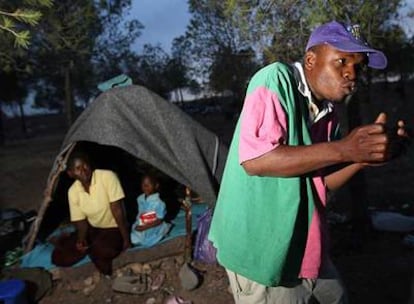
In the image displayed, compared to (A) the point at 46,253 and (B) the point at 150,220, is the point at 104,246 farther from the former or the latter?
(A) the point at 46,253

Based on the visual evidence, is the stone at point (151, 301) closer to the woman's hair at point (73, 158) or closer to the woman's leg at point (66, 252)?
the woman's leg at point (66, 252)

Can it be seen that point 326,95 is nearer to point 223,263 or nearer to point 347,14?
point 223,263

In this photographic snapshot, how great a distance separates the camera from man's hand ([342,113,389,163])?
132 cm

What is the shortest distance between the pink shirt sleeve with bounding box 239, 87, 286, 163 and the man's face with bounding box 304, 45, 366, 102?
0.74 feet

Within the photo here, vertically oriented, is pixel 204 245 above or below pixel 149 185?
below

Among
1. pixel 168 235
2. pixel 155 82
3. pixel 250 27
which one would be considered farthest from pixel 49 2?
pixel 155 82

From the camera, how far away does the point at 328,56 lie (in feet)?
5.40

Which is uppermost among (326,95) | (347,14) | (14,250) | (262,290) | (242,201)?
(347,14)

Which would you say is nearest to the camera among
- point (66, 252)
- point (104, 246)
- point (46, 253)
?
point (104, 246)

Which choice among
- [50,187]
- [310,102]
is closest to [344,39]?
[310,102]

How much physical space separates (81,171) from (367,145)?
4.35 metres

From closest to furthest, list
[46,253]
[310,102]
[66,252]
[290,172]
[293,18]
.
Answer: [290,172], [310,102], [293,18], [66,252], [46,253]

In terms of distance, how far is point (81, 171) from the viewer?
5277 millimetres

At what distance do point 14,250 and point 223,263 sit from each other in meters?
4.68
